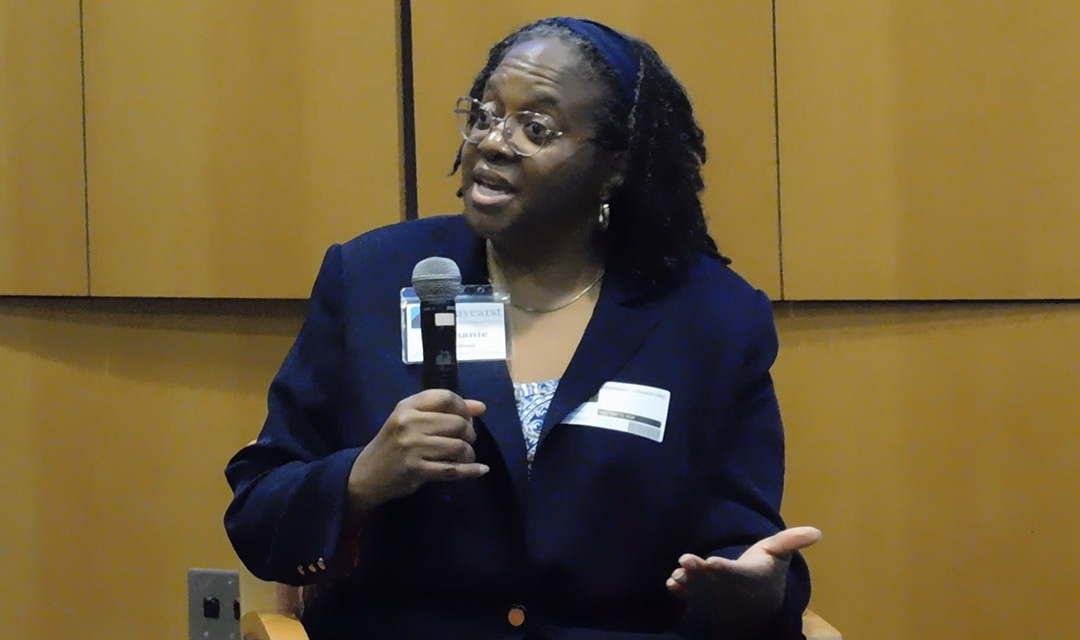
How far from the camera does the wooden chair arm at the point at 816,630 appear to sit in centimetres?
158

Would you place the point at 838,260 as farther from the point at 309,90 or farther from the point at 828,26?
the point at 309,90

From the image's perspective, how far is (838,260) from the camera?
7.02 ft

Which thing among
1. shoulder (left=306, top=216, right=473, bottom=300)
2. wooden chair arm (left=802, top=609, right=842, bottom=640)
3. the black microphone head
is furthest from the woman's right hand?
wooden chair arm (left=802, top=609, right=842, bottom=640)

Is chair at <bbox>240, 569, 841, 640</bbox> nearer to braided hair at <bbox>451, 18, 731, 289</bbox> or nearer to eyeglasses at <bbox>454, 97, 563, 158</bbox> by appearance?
braided hair at <bbox>451, 18, 731, 289</bbox>

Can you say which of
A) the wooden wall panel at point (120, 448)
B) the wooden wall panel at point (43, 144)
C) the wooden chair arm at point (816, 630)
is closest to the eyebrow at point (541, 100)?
the wooden chair arm at point (816, 630)

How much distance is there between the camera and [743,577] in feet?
4.19

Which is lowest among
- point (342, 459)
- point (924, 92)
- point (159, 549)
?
point (159, 549)

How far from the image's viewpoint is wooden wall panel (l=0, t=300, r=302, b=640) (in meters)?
2.36

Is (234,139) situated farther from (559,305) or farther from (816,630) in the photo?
(816,630)

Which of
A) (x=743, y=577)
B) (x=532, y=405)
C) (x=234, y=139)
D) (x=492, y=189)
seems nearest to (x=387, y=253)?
(x=492, y=189)

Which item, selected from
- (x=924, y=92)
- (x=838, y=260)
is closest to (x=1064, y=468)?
(x=838, y=260)

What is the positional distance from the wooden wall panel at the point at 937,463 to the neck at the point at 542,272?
2.55 ft

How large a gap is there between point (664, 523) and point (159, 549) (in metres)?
1.45

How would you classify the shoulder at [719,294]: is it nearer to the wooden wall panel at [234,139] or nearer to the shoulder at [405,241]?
the shoulder at [405,241]
